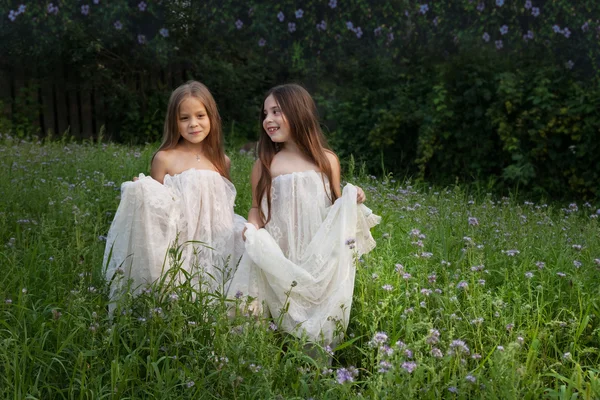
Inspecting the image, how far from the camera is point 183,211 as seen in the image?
10.3 ft

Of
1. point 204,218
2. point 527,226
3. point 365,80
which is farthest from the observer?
point 365,80

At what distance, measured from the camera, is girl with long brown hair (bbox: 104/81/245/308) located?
9.40 ft

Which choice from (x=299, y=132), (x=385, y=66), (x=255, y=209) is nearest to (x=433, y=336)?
(x=255, y=209)

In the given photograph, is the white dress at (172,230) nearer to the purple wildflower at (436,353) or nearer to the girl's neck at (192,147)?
the girl's neck at (192,147)

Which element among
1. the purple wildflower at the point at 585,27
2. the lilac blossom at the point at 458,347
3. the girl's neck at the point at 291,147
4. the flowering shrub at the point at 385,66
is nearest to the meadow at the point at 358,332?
the lilac blossom at the point at 458,347

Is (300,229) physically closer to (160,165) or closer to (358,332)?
(358,332)

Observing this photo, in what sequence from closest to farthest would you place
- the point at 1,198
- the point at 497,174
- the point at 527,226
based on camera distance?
the point at 527,226 < the point at 1,198 < the point at 497,174

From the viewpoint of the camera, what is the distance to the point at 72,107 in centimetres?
1020

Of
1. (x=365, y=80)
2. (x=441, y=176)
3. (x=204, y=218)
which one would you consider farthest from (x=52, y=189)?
(x=365, y=80)

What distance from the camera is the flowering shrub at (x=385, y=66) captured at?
6.42 metres

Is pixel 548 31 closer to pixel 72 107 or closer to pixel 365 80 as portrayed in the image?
pixel 365 80

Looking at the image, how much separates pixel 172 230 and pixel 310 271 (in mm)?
642

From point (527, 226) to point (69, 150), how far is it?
3.99 metres

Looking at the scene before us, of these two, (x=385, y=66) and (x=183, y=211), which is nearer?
(x=183, y=211)
